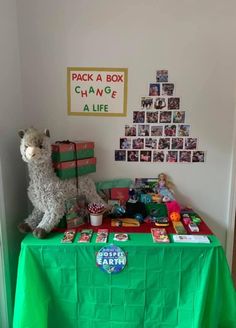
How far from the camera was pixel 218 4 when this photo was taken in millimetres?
1453

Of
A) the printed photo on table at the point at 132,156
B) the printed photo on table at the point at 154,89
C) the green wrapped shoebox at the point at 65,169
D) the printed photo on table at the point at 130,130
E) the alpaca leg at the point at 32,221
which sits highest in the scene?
the printed photo on table at the point at 154,89

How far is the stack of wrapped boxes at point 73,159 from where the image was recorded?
136cm

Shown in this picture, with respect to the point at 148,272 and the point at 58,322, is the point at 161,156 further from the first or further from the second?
the point at 58,322

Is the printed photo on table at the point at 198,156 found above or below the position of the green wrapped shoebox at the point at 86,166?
above

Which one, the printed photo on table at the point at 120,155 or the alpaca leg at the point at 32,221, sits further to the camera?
the printed photo on table at the point at 120,155

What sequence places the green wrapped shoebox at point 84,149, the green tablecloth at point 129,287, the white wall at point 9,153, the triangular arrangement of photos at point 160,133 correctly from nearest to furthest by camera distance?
the green tablecloth at point 129,287 → the white wall at point 9,153 → the green wrapped shoebox at point 84,149 → the triangular arrangement of photos at point 160,133

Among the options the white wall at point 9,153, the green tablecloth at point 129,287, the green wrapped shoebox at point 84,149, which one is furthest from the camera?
the green wrapped shoebox at point 84,149

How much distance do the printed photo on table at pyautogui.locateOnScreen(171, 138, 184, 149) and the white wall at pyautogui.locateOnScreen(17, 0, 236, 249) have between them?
96 mm

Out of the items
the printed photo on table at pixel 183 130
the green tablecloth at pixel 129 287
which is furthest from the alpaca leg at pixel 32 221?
the printed photo on table at pixel 183 130

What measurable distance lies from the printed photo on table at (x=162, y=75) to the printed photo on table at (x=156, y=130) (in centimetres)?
29

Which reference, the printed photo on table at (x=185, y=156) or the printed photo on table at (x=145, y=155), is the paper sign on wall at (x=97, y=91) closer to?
the printed photo on table at (x=145, y=155)

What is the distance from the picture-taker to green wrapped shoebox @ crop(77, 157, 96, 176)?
1.44 metres

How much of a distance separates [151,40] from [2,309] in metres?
1.76

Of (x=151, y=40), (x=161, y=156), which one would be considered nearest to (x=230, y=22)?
(x=151, y=40)
